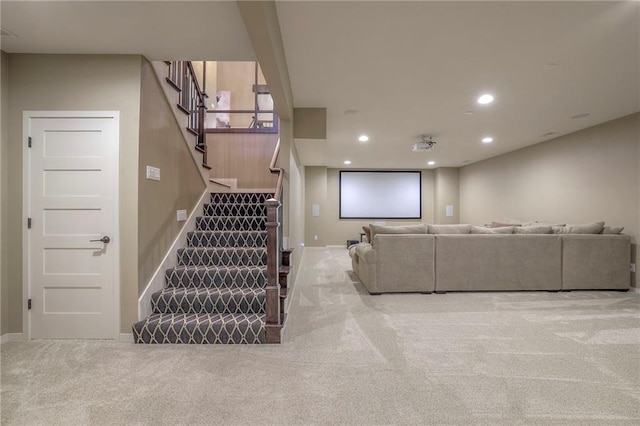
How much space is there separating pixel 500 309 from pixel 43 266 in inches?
187

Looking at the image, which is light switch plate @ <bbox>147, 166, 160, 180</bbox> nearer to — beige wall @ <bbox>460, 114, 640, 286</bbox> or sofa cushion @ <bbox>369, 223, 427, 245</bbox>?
sofa cushion @ <bbox>369, 223, 427, 245</bbox>

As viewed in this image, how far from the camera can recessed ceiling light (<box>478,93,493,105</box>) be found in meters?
3.61

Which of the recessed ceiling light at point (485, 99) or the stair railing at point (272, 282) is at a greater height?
the recessed ceiling light at point (485, 99)

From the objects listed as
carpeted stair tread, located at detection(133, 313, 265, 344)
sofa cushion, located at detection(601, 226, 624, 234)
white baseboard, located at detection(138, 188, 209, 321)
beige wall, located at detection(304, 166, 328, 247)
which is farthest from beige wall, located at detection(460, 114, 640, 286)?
white baseboard, located at detection(138, 188, 209, 321)

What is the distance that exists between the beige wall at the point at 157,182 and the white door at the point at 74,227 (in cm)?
22

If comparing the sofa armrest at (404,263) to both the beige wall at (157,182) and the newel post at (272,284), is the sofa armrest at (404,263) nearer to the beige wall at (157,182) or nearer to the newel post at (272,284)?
the newel post at (272,284)

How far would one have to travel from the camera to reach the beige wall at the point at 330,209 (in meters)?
8.85

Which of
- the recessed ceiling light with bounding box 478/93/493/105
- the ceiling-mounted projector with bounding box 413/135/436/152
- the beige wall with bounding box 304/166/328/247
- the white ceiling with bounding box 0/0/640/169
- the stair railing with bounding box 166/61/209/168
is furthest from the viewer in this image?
the beige wall with bounding box 304/166/328/247

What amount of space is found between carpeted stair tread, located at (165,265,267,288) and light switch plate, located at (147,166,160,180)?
1.00m

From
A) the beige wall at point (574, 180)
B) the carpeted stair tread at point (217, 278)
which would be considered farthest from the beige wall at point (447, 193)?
the carpeted stair tread at point (217, 278)

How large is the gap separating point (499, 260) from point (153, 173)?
4.55m

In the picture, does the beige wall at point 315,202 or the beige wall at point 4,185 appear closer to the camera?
the beige wall at point 4,185

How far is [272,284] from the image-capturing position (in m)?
2.60

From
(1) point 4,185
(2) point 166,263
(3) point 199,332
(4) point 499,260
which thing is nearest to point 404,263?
(4) point 499,260
